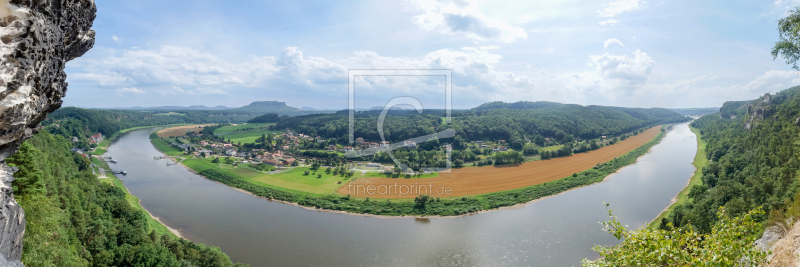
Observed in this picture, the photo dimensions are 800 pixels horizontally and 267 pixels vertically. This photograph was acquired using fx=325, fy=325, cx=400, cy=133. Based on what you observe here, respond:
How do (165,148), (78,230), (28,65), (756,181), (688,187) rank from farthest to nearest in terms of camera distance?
(165,148), (688,187), (756,181), (78,230), (28,65)

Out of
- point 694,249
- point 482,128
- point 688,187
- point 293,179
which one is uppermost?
point 482,128

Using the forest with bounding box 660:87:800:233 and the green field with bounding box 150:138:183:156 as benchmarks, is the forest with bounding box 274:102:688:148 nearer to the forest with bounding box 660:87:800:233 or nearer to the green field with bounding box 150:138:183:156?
the green field with bounding box 150:138:183:156

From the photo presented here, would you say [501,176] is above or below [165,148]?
below

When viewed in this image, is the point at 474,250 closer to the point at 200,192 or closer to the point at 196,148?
the point at 200,192

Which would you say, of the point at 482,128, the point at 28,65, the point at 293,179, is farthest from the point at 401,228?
the point at 482,128

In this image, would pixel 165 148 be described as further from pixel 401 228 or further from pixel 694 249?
pixel 694 249

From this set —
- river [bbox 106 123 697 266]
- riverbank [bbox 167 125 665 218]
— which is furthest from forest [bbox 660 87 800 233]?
riverbank [bbox 167 125 665 218]

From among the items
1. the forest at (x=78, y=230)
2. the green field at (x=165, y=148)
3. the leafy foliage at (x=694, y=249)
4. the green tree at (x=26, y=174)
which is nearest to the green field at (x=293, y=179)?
the forest at (x=78, y=230)

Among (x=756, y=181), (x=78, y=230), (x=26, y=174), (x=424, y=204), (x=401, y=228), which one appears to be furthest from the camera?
(x=424, y=204)

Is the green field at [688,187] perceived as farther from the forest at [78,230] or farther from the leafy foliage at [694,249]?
the forest at [78,230]
